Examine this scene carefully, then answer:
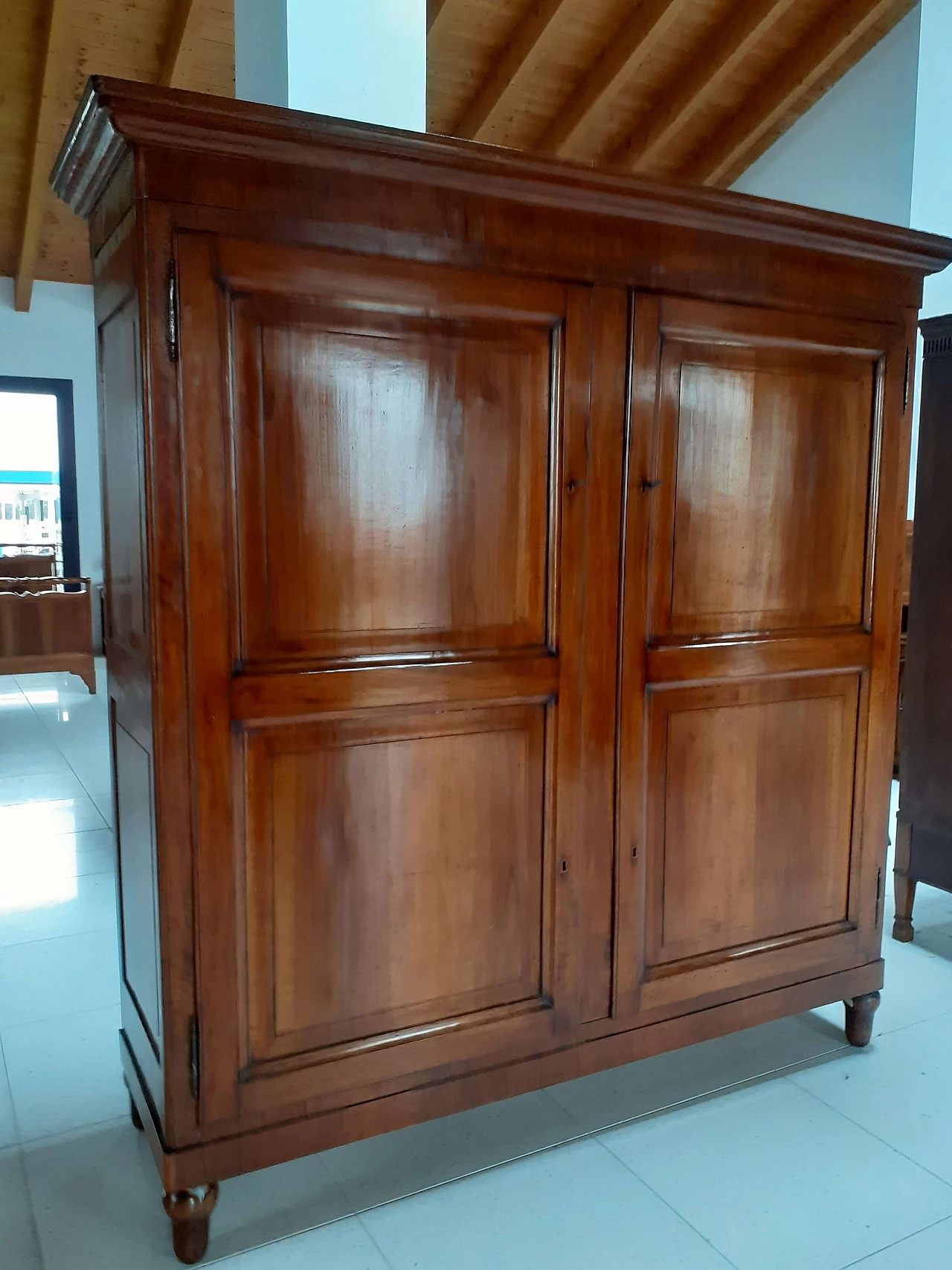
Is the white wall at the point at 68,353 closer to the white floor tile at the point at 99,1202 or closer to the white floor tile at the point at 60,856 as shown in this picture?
the white floor tile at the point at 60,856

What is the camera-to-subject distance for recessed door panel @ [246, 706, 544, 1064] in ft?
5.00

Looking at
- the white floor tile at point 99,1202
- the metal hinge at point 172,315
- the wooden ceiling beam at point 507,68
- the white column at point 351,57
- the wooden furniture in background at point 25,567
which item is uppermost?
the wooden ceiling beam at point 507,68

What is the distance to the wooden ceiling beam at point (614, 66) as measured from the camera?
5523 mm

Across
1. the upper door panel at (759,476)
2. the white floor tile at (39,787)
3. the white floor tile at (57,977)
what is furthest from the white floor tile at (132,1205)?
the white floor tile at (39,787)

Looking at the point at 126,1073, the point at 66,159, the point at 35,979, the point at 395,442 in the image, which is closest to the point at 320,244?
the point at 395,442

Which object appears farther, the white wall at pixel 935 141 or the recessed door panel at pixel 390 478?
the white wall at pixel 935 141

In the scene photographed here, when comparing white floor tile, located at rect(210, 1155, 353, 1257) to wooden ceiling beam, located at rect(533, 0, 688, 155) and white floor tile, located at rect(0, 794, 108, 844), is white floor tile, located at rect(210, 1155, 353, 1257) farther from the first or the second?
wooden ceiling beam, located at rect(533, 0, 688, 155)

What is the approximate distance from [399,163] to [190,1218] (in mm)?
1669

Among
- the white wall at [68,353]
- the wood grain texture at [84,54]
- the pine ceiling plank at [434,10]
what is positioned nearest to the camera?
the wood grain texture at [84,54]

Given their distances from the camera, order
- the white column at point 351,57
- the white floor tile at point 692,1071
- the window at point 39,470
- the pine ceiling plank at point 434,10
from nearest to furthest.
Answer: the white floor tile at point 692,1071
the white column at point 351,57
the pine ceiling plank at point 434,10
the window at point 39,470

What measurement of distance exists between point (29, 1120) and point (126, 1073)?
25 cm

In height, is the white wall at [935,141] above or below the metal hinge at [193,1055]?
above

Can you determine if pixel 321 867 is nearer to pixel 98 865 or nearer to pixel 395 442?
pixel 395 442

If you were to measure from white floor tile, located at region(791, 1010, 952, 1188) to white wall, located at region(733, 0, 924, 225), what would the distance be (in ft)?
A: 16.3
